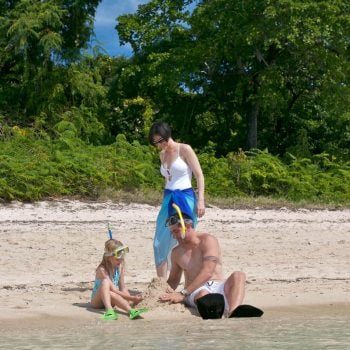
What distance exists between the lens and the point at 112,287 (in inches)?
281

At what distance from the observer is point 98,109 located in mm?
21516

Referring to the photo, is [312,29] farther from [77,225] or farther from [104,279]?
[104,279]

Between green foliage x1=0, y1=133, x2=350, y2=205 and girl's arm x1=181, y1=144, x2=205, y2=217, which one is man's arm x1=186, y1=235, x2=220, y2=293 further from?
green foliage x1=0, y1=133, x2=350, y2=205

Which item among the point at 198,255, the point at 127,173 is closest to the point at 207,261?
the point at 198,255

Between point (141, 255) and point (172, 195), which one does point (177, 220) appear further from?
point (141, 255)

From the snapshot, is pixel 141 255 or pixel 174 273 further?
pixel 141 255

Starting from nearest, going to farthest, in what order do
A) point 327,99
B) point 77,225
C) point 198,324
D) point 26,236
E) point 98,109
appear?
point 198,324 → point 26,236 → point 77,225 → point 327,99 → point 98,109

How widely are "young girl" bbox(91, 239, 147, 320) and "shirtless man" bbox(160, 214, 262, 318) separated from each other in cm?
31

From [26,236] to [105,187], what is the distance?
13.1ft

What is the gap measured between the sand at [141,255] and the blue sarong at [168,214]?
293 mm

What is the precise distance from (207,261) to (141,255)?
9.56ft

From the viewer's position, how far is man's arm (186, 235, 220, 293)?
23.2 ft

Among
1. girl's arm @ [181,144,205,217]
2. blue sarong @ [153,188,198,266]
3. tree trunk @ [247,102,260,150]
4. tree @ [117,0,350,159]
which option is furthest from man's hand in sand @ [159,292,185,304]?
tree trunk @ [247,102,260,150]

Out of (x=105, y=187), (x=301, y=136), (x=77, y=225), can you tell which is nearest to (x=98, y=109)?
(x=301, y=136)
